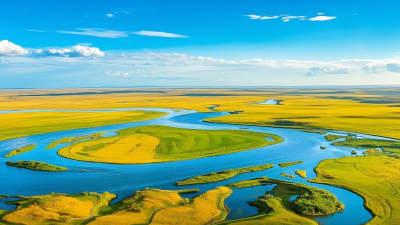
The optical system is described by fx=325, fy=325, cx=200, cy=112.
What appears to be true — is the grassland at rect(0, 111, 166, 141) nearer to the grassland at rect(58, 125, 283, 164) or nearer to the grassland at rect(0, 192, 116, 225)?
the grassland at rect(58, 125, 283, 164)

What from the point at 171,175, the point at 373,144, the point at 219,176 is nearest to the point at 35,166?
the point at 171,175

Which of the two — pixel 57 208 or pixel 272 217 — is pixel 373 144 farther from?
pixel 57 208

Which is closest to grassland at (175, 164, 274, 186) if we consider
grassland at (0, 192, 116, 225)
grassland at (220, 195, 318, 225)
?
grassland at (220, 195, 318, 225)

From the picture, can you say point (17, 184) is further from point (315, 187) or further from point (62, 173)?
point (315, 187)

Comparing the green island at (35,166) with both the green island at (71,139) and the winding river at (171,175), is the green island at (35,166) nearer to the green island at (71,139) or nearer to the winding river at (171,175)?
the winding river at (171,175)

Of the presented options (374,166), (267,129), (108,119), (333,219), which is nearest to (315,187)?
(333,219)
